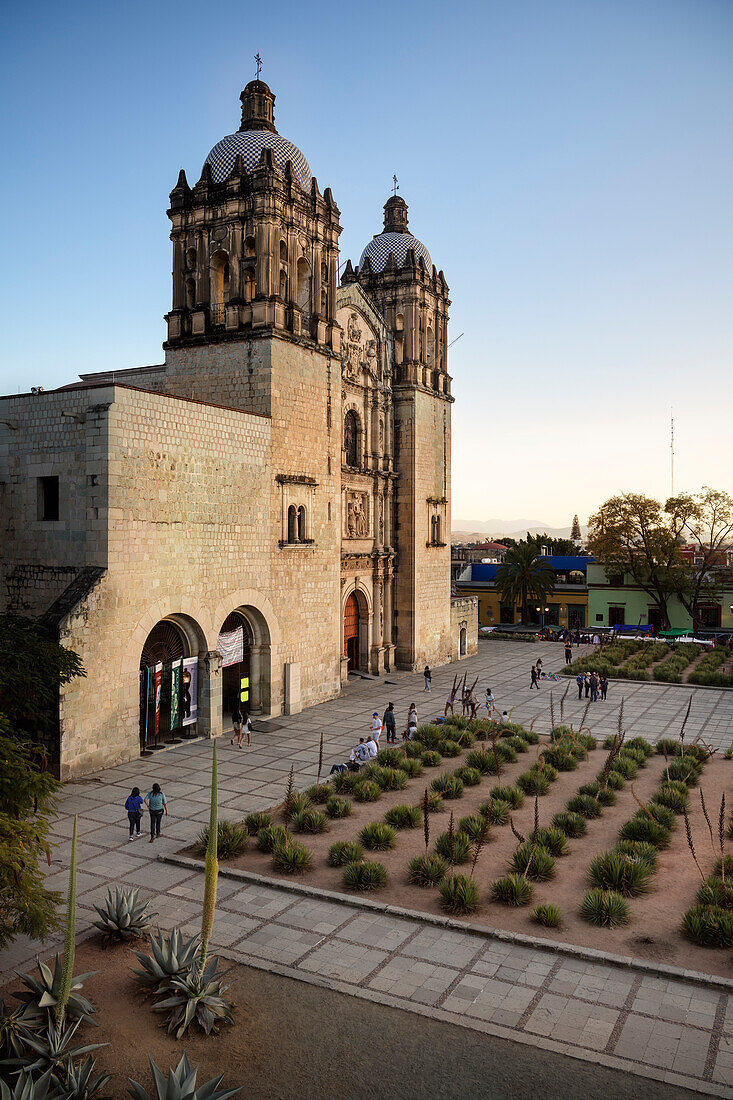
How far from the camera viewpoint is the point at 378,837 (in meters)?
15.1

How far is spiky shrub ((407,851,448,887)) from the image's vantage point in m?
13.3

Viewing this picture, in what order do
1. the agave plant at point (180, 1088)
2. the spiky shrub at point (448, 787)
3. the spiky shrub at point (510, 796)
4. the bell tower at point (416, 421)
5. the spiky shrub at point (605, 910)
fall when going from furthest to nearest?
the bell tower at point (416, 421) → the spiky shrub at point (448, 787) → the spiky shrub at point (510, 796) → the spiky shrub at point (605, 910) → the agave plant at point (180, 1088)

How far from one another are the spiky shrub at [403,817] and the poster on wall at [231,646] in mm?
9258

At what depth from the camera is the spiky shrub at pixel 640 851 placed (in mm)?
14125

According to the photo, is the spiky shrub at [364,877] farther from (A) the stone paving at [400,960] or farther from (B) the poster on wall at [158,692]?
(B) the poster on wall at [158,692]

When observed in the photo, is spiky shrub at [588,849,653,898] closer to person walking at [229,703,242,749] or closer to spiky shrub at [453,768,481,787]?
spiky shrub at [453,768,481,787]

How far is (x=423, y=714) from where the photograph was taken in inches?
1080

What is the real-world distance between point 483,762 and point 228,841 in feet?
28.3

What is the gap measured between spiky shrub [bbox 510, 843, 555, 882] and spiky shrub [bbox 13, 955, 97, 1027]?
24.1 ft

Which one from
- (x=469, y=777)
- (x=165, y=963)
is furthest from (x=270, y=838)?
(x=469, y=777)

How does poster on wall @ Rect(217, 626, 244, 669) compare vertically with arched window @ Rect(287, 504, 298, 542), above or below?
below

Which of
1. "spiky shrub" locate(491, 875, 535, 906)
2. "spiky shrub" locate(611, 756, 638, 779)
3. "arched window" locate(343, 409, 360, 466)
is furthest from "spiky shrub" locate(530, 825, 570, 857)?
"arched window" locate(343, 409, 360, 466)

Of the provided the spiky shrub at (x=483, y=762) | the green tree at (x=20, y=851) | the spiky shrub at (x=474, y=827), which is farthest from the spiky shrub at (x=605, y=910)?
the spiky shrub at (x=483, y=762)

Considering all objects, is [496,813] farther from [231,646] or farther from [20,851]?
[231,646]
